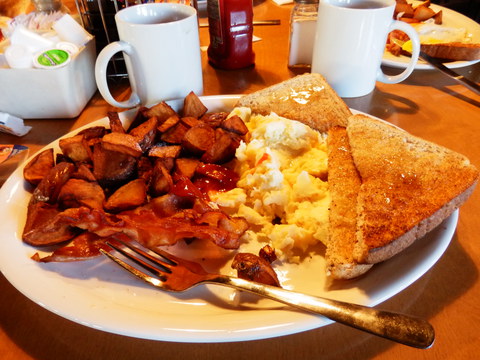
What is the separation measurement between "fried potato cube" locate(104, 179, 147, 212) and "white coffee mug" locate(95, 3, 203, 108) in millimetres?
537

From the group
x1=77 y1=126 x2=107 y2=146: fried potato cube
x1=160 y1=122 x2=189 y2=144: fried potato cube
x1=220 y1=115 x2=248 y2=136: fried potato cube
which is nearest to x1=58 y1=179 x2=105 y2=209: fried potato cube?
x1=77 y1=126 x2=107 y2=146: fried potato cube

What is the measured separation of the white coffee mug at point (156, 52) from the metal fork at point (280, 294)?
0.80 metres

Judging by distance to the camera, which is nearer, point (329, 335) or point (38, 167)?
point (329, 335)

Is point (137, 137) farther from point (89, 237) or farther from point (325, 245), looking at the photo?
point (325, 245)

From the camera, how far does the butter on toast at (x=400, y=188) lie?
2.79ft

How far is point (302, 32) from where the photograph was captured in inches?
75.2

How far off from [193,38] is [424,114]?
1.18 meters

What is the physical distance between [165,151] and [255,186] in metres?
0.34

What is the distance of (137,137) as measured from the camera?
119 cm

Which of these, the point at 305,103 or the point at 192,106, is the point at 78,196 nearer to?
the point at 192,106

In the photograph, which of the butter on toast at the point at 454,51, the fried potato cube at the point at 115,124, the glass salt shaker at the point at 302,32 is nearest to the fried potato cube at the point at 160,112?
the fried potato cube at the point at 115,124

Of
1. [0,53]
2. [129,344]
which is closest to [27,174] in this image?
[129,344]

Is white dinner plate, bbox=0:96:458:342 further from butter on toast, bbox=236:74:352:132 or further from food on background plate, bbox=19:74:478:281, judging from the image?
butter on toast, bbox=236:74:352:132

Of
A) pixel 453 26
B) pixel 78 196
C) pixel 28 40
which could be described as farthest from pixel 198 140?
pixel 453 26
